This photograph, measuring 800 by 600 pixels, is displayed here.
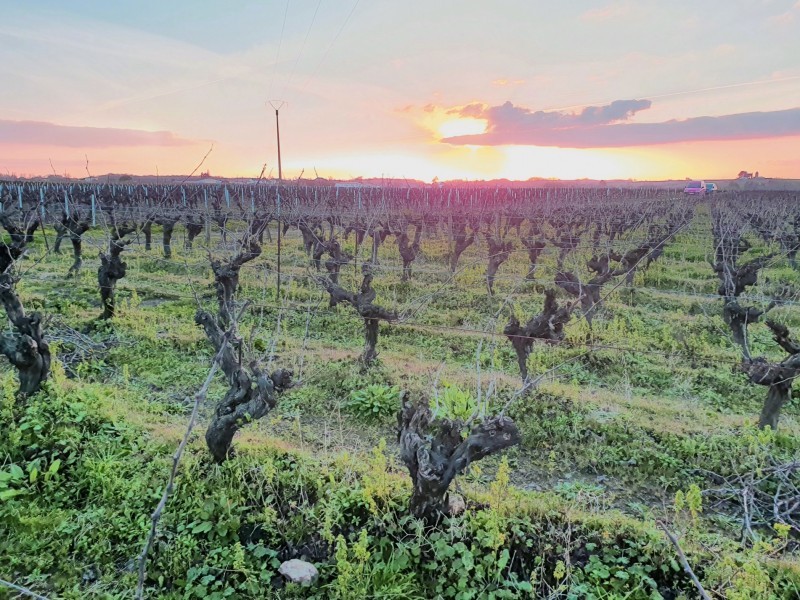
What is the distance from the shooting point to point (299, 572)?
3652mm

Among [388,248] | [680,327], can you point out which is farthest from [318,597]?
[388,248]

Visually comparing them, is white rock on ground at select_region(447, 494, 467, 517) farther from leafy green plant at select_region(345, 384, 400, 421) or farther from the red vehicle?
the red vehicle

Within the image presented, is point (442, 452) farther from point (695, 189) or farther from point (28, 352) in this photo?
point (695, 189)

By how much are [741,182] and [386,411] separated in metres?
101

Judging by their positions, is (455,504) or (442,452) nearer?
(442,452)

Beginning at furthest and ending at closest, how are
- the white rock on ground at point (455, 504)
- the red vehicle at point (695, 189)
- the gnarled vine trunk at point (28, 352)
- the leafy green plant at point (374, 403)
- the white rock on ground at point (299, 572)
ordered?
1. the red vehicle at point (695, 189)
2. the leafy green plant at point (374, 403)
3. the gnarled vine trunk at point (28, 352)
4. the white rock on ground at point (455, 504)
5. the white rock on ground at point (299, 572)

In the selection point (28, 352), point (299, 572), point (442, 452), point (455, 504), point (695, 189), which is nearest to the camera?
point (299, 572)

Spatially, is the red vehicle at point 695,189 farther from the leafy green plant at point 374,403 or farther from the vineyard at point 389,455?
the leafy green plant at point 374,403

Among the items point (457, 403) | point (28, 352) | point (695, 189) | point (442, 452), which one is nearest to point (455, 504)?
point (442, 452)

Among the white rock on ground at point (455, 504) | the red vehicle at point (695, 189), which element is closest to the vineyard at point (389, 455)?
the white rock on ground at point (455, 504)

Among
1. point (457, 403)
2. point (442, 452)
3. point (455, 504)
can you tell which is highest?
point (442, 452)

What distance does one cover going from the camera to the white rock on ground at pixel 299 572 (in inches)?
142

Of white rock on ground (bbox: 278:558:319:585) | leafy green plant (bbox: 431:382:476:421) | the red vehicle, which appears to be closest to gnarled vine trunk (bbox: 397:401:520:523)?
white rock on ground (bbox: 278:558:319:585)

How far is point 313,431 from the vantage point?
643 centimetres
